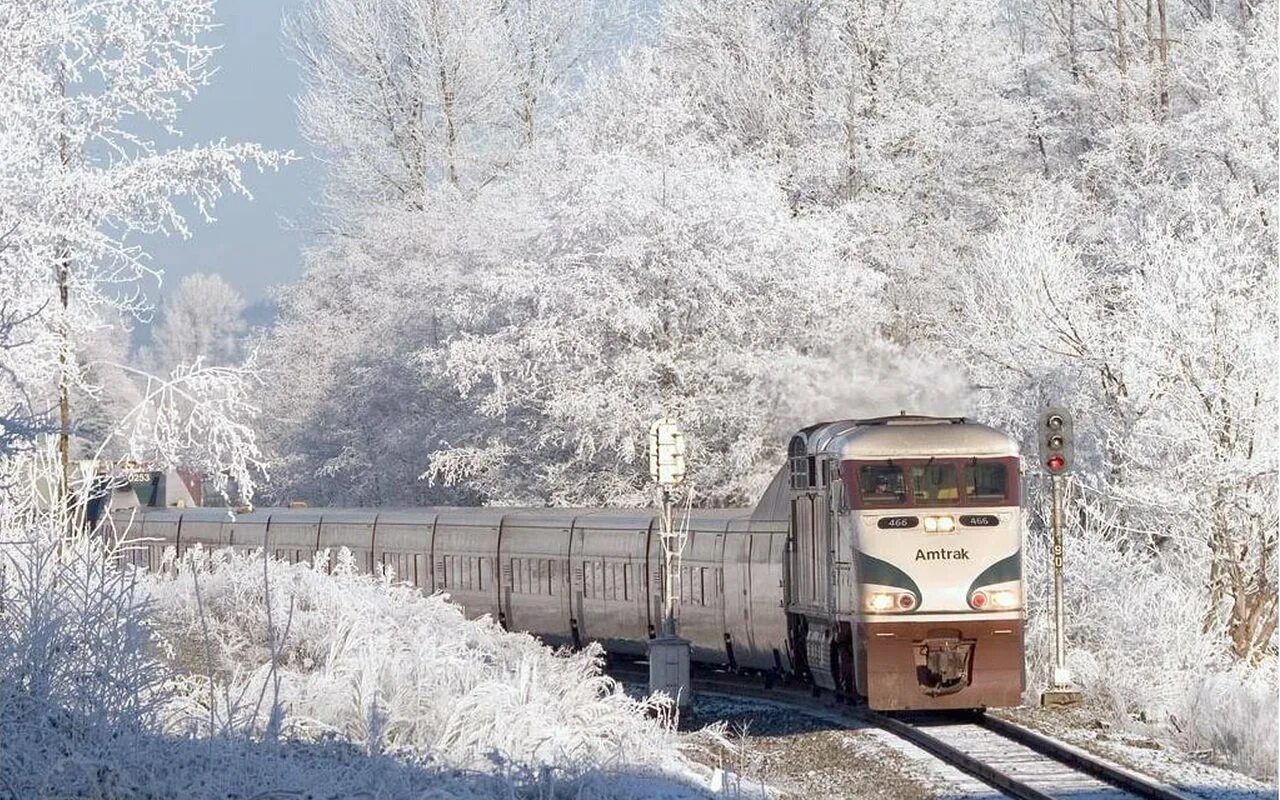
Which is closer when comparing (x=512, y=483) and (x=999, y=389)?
(x=999, y=389)

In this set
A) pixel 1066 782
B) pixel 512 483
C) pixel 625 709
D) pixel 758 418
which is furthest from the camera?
pixel 512 483

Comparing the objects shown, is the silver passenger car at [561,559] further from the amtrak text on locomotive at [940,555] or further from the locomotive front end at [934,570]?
the amtrak text on locomotive at [940,555]

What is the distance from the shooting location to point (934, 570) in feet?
60.1

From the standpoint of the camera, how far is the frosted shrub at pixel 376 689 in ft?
39.9

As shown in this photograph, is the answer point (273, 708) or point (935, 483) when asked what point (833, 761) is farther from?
point (273, 708)

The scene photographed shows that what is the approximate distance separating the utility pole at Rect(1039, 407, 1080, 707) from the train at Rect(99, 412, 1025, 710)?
165 cm

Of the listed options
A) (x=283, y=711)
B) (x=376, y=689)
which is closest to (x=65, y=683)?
(x=283, y=711)

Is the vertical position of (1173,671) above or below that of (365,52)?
below

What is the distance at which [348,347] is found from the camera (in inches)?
1959

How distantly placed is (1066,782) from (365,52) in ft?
130

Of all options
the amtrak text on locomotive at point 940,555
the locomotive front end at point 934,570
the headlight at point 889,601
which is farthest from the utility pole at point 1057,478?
the headlight at point 889,601

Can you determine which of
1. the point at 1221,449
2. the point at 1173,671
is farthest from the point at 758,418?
the point at 1173,671

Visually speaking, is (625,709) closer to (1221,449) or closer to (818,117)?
(1221,449)

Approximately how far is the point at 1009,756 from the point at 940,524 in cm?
316
